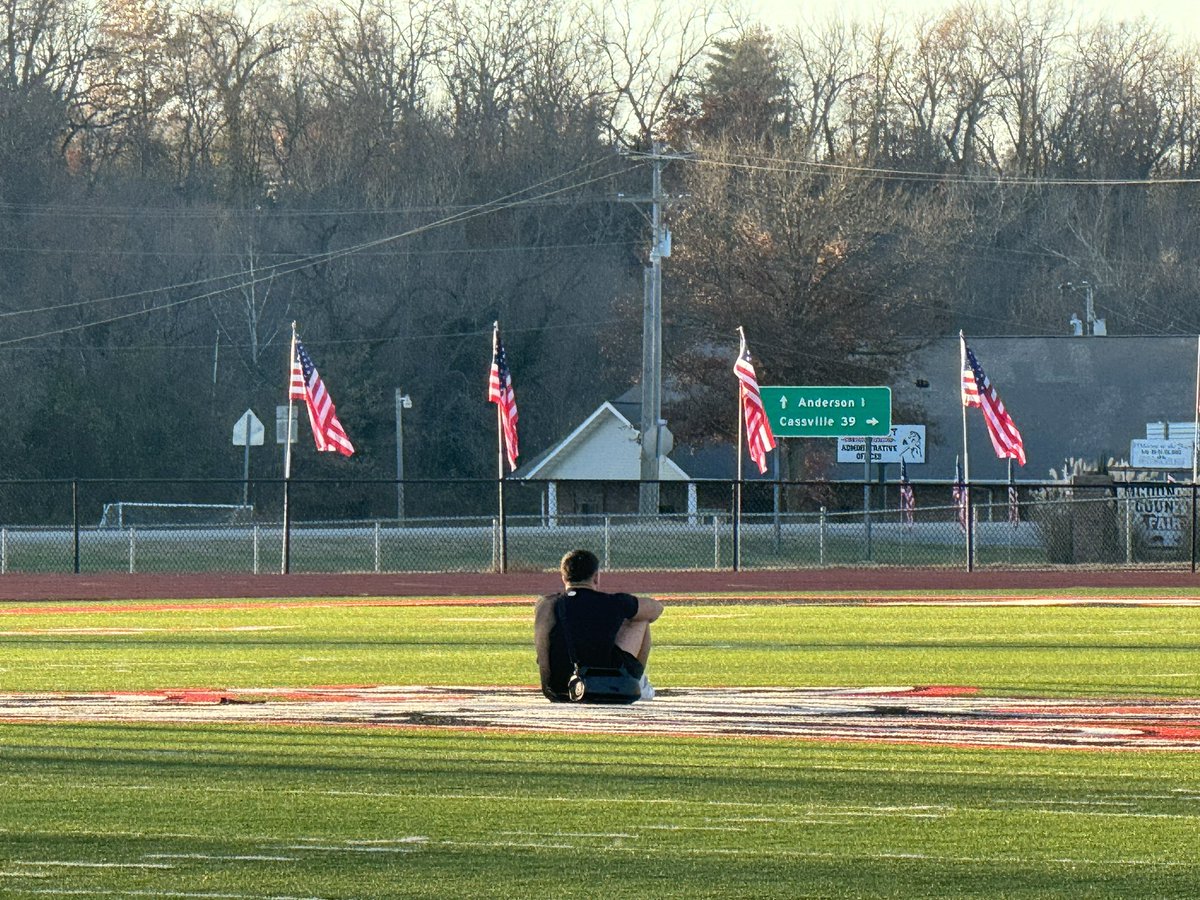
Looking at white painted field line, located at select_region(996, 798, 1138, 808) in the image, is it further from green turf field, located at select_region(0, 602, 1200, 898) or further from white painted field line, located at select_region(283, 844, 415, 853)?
white painted field line, located at select_region(283, 844, 415, 853)

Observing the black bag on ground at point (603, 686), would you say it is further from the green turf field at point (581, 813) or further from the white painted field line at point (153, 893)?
the white painted field line at point (153, 893)

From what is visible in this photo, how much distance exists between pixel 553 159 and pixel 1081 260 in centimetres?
2314

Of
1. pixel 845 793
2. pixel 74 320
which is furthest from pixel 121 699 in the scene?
pixel 74 320

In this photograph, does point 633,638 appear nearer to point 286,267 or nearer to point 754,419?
point 754,419

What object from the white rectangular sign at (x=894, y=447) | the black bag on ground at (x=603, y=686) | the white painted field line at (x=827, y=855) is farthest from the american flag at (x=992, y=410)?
the white painted field line at (x=827, y=855)

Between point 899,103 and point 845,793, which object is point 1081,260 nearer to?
point 899,103

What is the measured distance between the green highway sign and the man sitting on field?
32572 millimetres

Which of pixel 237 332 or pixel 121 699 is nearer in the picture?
pixel 121 699

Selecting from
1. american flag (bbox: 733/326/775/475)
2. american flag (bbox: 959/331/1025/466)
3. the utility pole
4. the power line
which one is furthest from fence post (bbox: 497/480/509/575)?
the power line

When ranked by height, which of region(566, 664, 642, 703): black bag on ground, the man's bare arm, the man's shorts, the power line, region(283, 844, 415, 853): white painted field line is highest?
the power line

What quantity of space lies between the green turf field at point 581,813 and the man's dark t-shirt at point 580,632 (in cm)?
47

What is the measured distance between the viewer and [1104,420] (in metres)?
61.8

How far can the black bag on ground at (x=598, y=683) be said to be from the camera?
12.3 metres

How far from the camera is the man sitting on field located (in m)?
12.1
